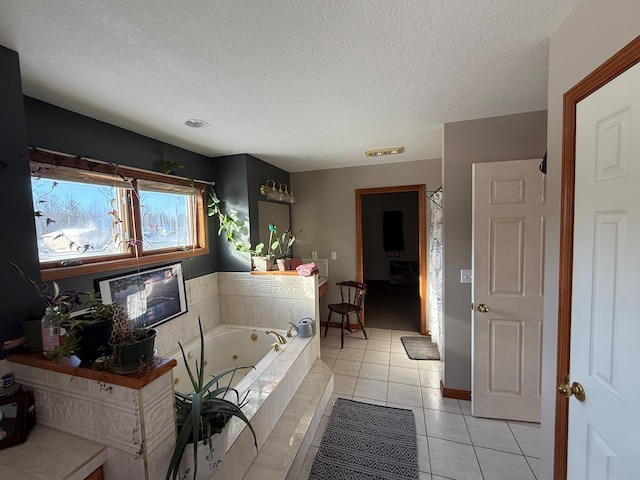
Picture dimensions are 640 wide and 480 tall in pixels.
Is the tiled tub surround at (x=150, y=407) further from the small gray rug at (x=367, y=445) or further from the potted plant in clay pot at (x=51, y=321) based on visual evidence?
the small gray rug at (x=367, y=445)

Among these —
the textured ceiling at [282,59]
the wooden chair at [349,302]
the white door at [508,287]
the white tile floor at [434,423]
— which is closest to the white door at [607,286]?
the textured ceiling at [282,59]

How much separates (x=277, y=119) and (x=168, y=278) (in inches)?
67.6

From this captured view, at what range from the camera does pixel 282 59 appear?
1.25 metres

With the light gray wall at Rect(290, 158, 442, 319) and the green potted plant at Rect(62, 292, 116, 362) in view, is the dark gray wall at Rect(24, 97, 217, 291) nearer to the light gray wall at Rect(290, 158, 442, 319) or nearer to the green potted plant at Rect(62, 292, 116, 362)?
the green potted plant at Rect(62, 292, 116, 362)

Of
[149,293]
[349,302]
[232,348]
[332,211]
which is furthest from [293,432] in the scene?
[332,211]

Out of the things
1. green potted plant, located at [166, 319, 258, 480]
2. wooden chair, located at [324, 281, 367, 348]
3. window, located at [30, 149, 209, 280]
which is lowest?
wooden chair, located at [324, 281, 367, 348]

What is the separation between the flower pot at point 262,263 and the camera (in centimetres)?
290

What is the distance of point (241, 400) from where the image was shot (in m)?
1.67

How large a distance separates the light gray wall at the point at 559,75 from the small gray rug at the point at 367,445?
79 centimetres

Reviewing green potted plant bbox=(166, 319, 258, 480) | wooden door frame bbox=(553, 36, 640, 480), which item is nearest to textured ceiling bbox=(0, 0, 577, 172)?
wooden door frame bbox=(553, 36, 640, 480)

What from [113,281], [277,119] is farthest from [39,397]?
[277,119]

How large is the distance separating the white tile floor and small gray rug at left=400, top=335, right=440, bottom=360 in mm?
85

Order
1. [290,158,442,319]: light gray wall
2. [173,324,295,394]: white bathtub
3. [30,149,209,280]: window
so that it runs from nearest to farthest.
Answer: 1. [30,149,209,280]: window
2. [173,324,295,394]: white bathtub
3. [290,158,442,319]: light gray wall

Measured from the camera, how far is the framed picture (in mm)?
1951
